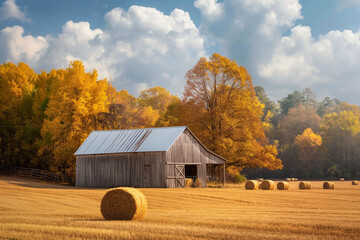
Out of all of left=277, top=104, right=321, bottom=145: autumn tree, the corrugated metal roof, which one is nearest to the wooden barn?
the corrugated metal roof

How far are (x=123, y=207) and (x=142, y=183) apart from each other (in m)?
19.0

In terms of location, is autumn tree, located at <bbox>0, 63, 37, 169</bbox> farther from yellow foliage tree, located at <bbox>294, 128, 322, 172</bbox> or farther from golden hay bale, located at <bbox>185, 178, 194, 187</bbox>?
yellow foliage tree, located at <bbox>294, 128, 322, 172</bbox>

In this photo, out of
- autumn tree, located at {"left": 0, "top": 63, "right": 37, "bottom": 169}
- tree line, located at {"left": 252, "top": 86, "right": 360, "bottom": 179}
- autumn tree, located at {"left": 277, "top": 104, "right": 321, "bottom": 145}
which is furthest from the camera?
autumn tree, located at {"left": 277, "top": 104, "right": 321, "bottom": 145}

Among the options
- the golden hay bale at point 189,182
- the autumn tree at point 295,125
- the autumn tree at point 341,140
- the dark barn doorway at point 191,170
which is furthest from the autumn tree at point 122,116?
the autumn tree at point 295,125

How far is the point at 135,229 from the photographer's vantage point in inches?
467

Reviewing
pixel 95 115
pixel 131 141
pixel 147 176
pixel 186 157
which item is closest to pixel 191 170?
pixel 186 157

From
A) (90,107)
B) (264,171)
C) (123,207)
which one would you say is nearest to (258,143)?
(90,107)

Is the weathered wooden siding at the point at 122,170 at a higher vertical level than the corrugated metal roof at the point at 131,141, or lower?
lower

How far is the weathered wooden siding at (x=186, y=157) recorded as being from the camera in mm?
33688

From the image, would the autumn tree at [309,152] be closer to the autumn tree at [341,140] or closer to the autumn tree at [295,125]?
the autumn tree at [341,140]

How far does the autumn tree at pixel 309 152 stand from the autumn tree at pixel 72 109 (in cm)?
4348

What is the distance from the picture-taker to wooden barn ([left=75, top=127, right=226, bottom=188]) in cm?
3369

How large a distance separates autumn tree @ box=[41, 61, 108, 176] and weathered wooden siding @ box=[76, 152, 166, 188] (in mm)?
3886

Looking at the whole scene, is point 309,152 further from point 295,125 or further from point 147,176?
point 147,176
